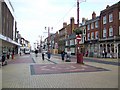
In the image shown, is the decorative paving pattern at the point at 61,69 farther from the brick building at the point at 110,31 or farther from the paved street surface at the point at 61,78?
the brick building at the point at 110,31

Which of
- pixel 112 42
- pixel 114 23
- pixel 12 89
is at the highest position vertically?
pixel 114 23

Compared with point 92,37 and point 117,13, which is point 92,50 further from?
point 117,13

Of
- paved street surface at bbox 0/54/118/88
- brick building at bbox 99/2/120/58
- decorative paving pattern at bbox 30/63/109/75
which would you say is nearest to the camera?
paved street surface at bbox 0/54/118/88

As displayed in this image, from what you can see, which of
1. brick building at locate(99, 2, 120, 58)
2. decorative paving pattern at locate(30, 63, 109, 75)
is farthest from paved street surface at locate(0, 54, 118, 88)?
brick building at locate(99, 2, 120, 58)

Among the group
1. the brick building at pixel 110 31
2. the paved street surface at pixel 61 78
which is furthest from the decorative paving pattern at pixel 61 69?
the brick building at pixel 110 31

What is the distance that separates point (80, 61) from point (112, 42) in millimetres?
23376

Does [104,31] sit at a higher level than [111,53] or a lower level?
higher

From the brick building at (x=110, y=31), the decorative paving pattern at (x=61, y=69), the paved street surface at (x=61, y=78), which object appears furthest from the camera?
the brick building at (x=110, y=31)

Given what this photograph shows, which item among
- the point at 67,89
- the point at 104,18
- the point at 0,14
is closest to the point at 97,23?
the point at 104,18

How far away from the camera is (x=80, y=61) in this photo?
2602 cm

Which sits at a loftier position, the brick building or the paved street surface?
the brick building

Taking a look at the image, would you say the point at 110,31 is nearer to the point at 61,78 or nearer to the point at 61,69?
the point at 61,69

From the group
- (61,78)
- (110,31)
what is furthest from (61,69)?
(110,31)

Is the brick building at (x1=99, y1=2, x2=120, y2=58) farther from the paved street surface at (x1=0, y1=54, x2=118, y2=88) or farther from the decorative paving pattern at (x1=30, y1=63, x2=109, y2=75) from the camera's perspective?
the paved street surface at (x1=0, y1=54, x2=118, y2=88)
